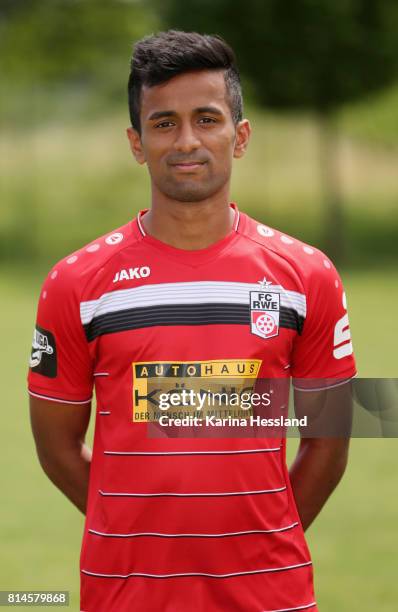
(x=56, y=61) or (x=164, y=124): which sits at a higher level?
(x=56, y=61)

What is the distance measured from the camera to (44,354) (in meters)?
3.22

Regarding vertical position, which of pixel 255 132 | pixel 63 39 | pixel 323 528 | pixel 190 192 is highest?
pixel 63 39

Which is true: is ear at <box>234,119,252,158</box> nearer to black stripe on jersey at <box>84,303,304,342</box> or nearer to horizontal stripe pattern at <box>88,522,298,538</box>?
black stripe on jersey at <box>84,303,304,342</box>

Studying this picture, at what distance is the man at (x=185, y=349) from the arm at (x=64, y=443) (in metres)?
0.01

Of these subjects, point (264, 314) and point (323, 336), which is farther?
point (323, 336)

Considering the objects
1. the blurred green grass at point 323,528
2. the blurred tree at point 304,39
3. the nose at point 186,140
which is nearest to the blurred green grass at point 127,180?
the blurred tree at point 304,39

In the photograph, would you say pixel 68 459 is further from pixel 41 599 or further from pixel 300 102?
pixel 300 102

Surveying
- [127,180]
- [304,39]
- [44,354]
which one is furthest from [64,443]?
[127,180]

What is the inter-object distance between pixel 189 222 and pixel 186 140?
0.22 m

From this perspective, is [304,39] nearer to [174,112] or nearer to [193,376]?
[174,112]

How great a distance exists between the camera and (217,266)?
3137 millimetres

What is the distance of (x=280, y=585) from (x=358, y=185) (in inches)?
902

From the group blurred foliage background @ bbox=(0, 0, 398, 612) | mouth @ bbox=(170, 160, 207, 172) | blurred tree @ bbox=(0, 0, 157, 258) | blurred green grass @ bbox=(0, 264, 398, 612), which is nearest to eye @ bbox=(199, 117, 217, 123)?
mouth @ bbox=(170, 160, 207, 172)

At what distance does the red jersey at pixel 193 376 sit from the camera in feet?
9.84
